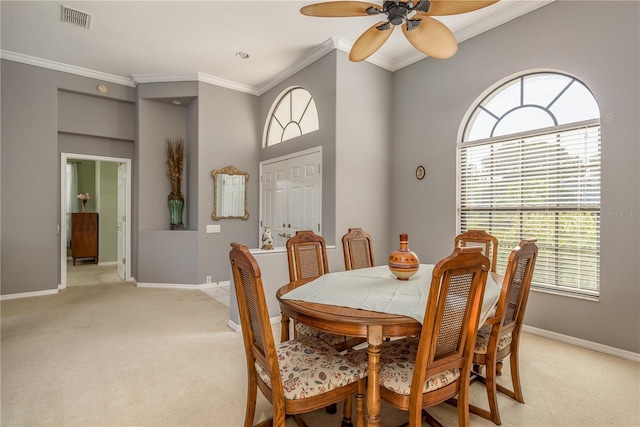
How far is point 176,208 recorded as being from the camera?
210 inches

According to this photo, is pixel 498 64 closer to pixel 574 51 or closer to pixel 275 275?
pixel 574 51

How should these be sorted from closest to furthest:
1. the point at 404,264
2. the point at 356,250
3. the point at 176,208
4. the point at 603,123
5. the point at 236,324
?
the point at 404,264
the point at 603,123
the point at 356,250
the point at 236,324
the point at 176,208

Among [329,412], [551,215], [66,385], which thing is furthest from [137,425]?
[551,215]

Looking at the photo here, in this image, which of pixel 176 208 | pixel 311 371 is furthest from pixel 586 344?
pixel 176 208

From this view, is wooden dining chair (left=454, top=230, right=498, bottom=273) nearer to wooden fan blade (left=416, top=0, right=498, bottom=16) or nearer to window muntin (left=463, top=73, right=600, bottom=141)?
window muntin (left=463, top=73, right=600, bottom=141)

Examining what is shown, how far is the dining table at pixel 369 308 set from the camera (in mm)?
1439

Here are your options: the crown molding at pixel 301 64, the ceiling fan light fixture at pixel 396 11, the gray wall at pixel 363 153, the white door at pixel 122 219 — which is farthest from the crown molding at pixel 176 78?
the ceiling fan light fixture at pixel 396 11

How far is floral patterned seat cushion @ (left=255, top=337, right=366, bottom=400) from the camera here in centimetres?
142

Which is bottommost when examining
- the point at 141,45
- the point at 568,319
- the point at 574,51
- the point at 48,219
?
the point at 568,319

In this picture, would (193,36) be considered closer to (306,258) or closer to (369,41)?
(369,41)

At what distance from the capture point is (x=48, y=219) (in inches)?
184

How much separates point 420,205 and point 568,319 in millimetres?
1887

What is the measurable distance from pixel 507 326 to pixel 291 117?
13.3 feet

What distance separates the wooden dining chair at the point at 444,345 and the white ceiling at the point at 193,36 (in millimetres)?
2887
